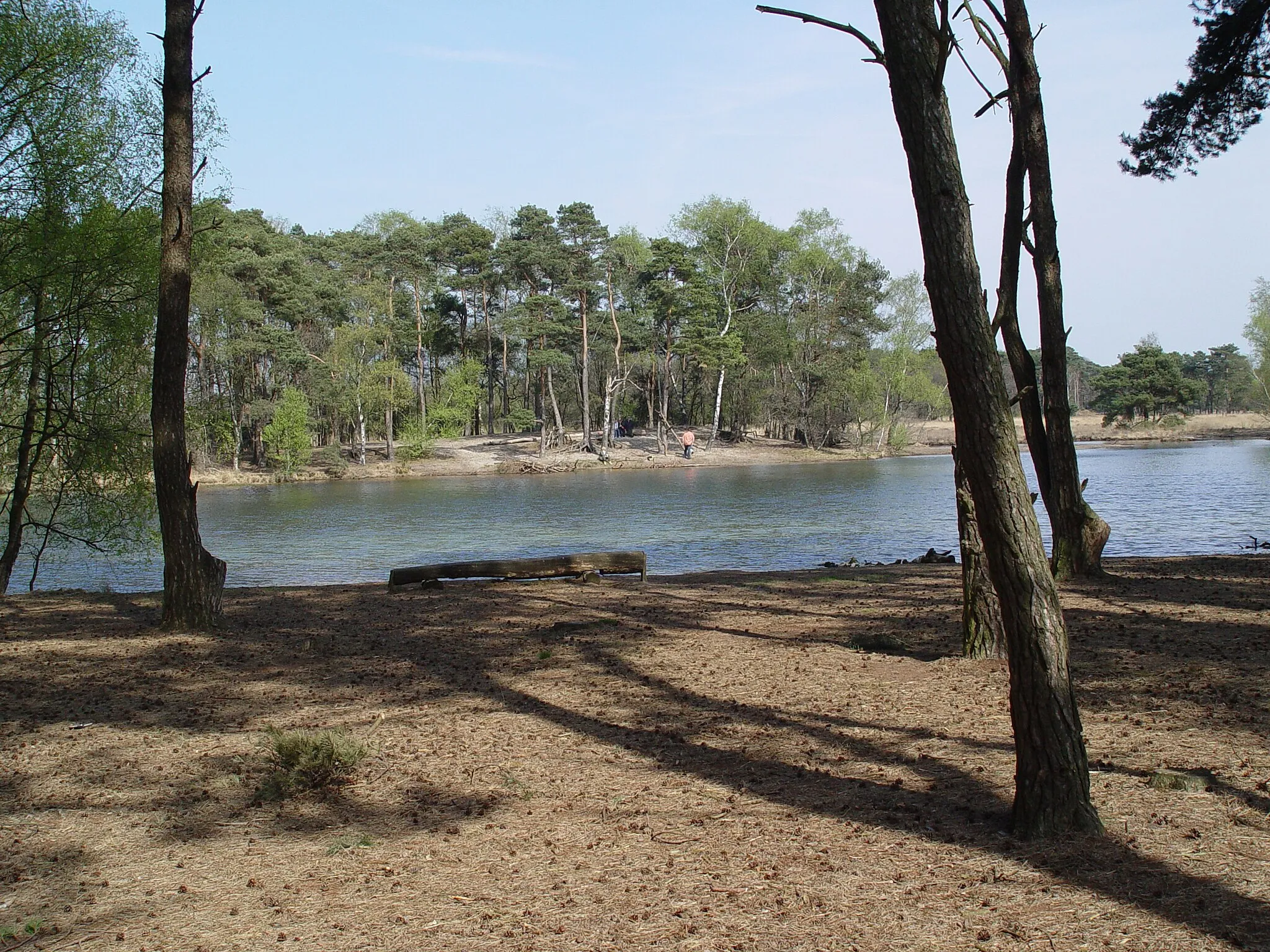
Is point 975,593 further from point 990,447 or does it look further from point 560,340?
point 560,340

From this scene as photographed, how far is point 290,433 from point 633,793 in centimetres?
5245

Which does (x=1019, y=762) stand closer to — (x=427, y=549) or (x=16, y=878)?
(x=16, y=878)

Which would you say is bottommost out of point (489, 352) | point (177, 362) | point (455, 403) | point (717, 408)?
point (177, 362)

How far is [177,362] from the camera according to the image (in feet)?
30.7

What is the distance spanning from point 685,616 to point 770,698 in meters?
3.39

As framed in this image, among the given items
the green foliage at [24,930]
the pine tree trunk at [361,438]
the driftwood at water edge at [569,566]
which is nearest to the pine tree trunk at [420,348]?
the pine tree trunk at [361,438]

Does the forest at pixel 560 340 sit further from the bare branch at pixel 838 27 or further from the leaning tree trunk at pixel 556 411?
the bare branch at pixel 838 27

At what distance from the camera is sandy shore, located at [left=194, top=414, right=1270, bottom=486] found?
2217 inches

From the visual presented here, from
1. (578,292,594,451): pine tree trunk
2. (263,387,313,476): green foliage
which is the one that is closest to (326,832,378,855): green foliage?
(263,387,313,476): green foliage

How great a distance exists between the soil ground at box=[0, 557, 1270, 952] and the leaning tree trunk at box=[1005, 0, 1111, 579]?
67.5 inches

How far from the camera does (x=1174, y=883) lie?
143 inches

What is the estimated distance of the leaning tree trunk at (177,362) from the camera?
9.23 m

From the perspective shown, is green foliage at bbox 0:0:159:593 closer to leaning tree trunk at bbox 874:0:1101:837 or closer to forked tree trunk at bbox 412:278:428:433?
leaning tree trunk at bbox 874:0:1101:837

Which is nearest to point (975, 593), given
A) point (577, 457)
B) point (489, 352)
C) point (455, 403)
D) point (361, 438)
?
point (577, 457)
